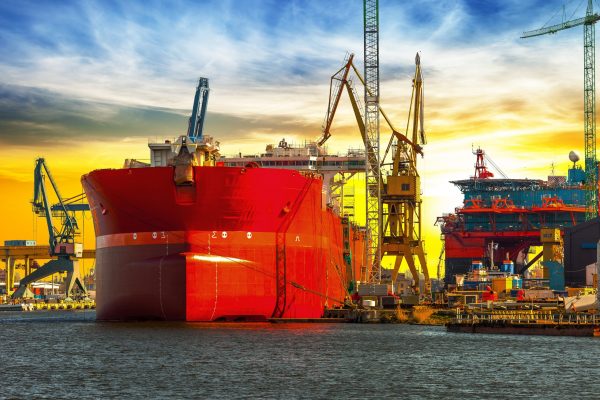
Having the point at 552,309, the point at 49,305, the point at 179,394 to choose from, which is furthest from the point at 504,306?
the point at 49,305

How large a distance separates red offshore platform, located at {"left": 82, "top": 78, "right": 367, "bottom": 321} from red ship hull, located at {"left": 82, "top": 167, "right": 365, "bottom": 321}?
58 mm

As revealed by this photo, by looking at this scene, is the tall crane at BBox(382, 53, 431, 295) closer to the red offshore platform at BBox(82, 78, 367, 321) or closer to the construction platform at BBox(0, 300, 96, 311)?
the red offshore platform at BBox(82, 78, 367, 321)

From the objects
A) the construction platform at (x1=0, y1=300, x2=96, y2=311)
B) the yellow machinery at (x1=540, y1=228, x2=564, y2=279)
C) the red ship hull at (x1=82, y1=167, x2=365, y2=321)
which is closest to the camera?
the red ship hull at (x1=82, y1=167, x2=365, y2=321)

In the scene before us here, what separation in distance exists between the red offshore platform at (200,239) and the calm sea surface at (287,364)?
5.25 feet

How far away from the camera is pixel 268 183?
60.0m

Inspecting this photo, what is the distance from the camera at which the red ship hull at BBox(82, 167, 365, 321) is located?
190 ft

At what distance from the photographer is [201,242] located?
5825cm

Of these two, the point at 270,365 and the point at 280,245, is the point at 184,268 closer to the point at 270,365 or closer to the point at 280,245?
the point at 280,245

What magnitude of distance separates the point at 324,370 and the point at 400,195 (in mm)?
49966

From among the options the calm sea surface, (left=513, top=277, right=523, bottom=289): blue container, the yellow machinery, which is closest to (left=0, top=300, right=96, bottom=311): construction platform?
the yellow machinery

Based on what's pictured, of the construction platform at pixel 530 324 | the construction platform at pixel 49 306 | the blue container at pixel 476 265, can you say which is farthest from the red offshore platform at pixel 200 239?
the construction platform at pixel 49 306

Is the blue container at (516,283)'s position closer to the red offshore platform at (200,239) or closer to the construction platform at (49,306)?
the red offshore platform at (200,239)

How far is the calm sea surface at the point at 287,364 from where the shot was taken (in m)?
35.5

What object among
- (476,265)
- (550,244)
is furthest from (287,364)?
(476,265)
